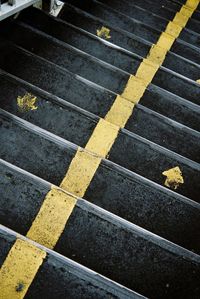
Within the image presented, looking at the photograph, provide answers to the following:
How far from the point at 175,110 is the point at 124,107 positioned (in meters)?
0.63

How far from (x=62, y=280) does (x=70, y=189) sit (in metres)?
0.78

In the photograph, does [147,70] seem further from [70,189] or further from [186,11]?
[186,11]

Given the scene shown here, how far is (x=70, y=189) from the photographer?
9.03 feet

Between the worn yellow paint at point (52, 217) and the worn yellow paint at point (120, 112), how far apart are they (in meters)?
1.16

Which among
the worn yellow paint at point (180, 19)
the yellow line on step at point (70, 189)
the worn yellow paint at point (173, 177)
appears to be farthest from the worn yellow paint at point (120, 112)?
the worn yellow paint at point (180, 19)

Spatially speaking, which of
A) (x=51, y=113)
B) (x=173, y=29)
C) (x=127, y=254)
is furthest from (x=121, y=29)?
(x=127, y=254)

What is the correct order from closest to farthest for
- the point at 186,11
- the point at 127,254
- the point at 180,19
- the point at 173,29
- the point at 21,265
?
the point at 21,265 < the point at 127,254 < the point at 173,29 < the point at 180,19 < the point at 186,11

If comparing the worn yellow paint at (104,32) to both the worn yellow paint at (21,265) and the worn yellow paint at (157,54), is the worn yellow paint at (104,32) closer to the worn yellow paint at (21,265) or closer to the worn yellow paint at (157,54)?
the worn yellow paint at (157,54)

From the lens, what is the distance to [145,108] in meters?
3.46

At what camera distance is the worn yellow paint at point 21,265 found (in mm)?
2092

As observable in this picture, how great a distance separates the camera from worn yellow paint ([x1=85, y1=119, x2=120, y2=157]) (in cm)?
309

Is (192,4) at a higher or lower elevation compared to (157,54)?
higher

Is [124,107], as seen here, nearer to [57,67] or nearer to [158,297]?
[57,67]

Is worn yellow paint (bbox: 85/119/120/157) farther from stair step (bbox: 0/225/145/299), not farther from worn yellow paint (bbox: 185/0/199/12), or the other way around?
worn yellow paint (bbox: 185/0/199/12)
